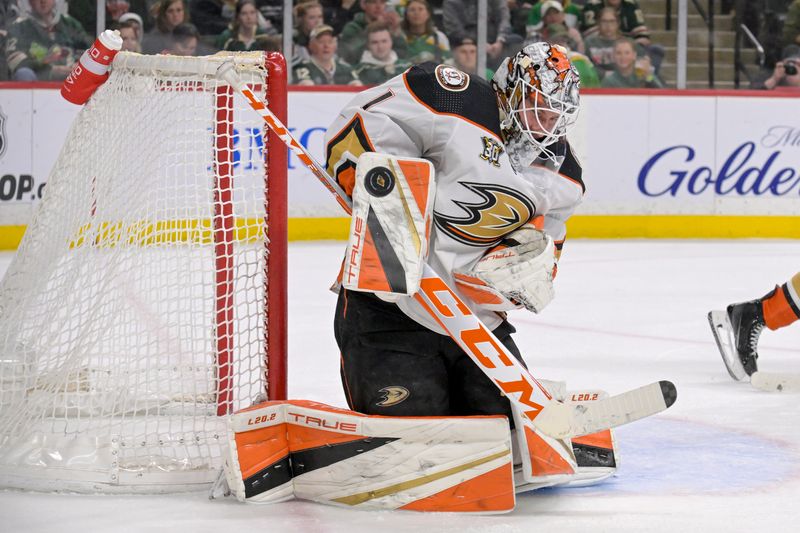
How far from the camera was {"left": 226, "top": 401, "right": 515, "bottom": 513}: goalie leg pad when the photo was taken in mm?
1958

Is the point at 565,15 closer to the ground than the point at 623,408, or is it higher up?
higher up

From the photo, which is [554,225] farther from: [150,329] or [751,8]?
[751,8]

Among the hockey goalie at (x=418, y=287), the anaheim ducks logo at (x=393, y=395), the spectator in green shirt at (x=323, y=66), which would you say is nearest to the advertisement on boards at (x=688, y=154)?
the spectator in green shirt at (x=323, y=66)

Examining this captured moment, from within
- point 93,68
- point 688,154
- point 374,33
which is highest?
point 93,68

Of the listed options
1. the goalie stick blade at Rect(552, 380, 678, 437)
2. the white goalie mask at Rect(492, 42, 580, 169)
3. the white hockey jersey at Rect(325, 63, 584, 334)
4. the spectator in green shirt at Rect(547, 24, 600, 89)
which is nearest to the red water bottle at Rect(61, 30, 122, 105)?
the white hockey jersey at Rect(325, 63, 584, 334)

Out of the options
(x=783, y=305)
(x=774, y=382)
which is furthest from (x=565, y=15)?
(x=774, y=382)

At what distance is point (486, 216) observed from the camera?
82.9 inches

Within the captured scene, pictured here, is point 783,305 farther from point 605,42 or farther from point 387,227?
point 605,42

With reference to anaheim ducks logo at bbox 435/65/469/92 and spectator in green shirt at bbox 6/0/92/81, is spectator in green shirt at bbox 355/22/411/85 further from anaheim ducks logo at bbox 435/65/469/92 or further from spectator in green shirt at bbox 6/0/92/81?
anaheim ducks logo at bbox 435/65/469/92

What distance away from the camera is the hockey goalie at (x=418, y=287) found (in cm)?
196

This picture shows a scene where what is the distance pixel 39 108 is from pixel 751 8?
4.00 m

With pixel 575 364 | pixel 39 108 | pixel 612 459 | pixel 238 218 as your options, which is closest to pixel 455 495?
pixel 612 459

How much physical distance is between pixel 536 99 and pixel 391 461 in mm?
664

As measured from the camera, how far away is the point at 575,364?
134 inches
